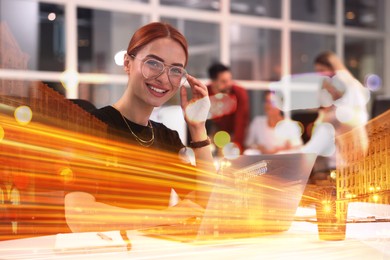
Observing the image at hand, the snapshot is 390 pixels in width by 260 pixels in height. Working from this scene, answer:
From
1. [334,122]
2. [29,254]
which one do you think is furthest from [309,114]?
[29,254]

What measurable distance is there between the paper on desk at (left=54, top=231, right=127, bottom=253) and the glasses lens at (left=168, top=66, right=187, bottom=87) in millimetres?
425

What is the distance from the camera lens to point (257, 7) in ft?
24.0

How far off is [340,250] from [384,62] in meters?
7.13

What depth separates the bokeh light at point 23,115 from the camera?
5.63ft

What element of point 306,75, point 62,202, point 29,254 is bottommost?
point 29,254

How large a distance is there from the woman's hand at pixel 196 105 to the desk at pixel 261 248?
14.0 inches

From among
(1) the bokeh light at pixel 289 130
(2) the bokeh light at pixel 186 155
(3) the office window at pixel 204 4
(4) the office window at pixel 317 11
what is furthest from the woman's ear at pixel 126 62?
(4) the office window at pixel 317 11

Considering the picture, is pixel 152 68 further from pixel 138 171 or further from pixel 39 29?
pixel 39 29

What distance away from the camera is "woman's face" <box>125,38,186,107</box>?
162 centimetres

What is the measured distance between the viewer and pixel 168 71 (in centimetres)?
162

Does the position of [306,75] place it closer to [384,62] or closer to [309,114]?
[384,62]

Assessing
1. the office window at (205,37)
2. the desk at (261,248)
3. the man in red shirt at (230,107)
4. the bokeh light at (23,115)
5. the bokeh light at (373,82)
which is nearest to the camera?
the desk at (261,248)

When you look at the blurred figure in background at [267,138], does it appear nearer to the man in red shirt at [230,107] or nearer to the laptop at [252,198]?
the man in red shirt at [230,107]

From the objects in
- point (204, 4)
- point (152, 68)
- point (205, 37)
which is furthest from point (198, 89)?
point (204, 4)
